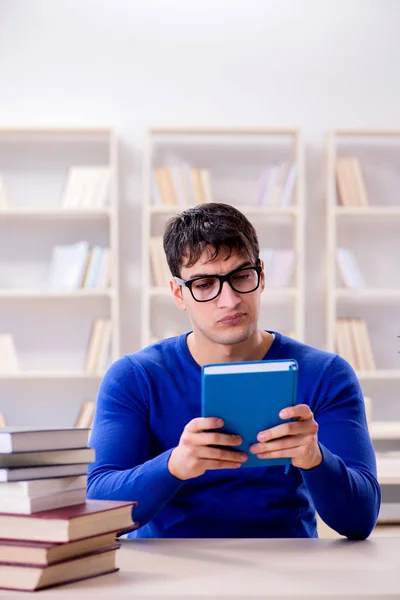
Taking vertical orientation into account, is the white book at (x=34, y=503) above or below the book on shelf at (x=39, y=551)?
above

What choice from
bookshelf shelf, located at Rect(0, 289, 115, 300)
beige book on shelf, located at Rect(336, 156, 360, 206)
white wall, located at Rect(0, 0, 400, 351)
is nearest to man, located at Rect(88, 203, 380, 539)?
bookshelf shelf, located at Rect(0, 289, 115, 300)

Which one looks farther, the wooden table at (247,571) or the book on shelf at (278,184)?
the book on shelf at (278,184)

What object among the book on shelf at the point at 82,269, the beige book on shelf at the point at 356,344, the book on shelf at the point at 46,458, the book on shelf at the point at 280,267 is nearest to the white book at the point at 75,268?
the book on shelf at the point at 82,269

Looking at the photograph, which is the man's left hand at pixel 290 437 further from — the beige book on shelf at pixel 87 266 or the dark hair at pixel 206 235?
the beige book on shelf at pixel 87 266

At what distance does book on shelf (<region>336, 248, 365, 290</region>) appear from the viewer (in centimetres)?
452

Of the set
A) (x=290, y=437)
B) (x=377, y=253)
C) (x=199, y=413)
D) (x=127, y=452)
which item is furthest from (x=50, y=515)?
(x=377, y=253)

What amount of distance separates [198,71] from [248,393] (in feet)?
12.0

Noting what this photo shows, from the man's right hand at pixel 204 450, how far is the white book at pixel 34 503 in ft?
0.70

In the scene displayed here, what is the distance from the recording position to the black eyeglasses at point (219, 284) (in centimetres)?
179

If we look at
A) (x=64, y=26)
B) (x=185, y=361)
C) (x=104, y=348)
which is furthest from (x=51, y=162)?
(x=185, y=361)

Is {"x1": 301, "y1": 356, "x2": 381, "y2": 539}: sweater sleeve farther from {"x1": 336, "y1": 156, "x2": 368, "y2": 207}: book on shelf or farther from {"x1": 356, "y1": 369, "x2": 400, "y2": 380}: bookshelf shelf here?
{"x1": 336, "y1": 156, "x2": 368, "y2": 207}: book on shelf

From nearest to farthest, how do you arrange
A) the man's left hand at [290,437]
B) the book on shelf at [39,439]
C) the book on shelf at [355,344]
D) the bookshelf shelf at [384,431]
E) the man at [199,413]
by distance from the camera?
the book on shelf at [39,439]
the man's left hand at [290,437]
the man at [199,413]
the bookshelf shelf at [384,431]
the book on shelf at [355,344]

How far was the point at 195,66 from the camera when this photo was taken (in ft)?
15.6

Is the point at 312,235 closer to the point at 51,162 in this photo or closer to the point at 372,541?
the point at 51,162
